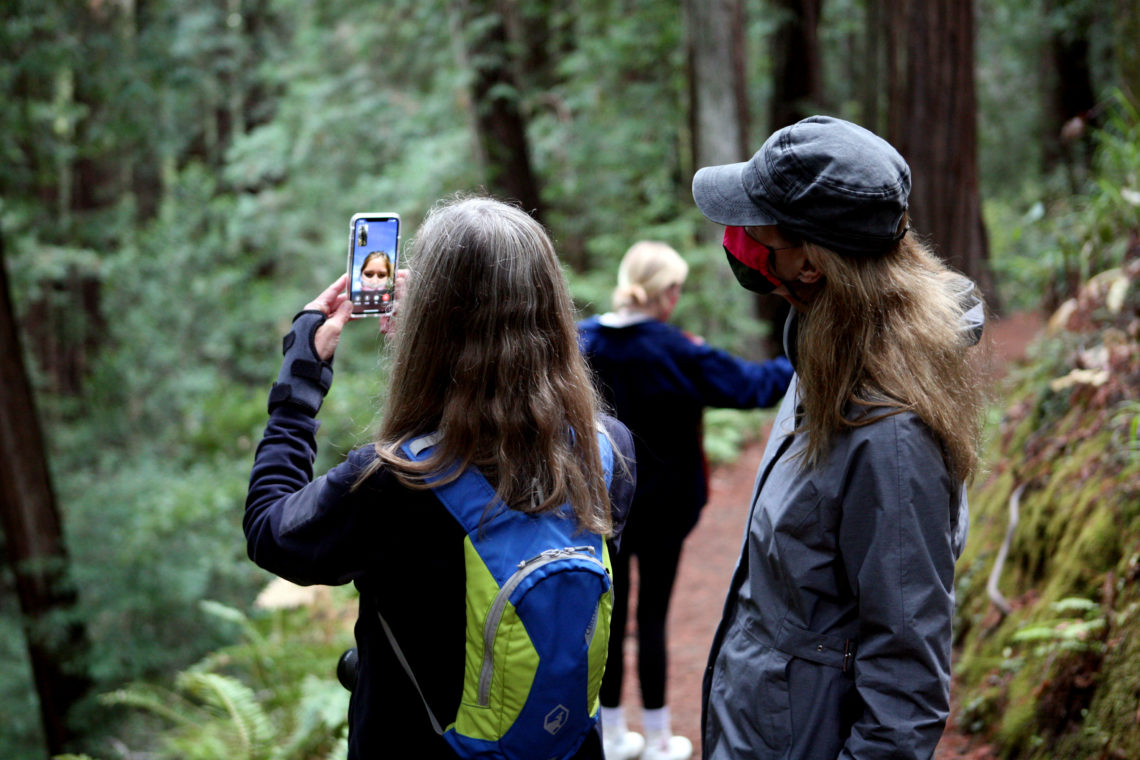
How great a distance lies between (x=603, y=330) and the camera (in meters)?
3.89

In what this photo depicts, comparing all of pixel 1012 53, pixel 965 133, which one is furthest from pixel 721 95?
pixel 1012 53

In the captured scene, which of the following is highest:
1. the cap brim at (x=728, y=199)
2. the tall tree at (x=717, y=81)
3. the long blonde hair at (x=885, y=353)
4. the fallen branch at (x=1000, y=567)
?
the tall tree at (x=717, y=81)

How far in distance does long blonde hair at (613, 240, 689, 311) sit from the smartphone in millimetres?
1715

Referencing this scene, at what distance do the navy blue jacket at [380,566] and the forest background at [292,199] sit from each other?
10.6ft

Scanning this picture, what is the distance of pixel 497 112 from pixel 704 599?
7.50 metres

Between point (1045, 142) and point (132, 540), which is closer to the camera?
point (132, 540)

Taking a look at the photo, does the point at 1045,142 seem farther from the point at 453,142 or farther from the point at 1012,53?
the point at 453,142

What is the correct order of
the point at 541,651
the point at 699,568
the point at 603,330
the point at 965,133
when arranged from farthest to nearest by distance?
the point at 699,568
the point at 965,133
the point at 603,330
the point at 541,651

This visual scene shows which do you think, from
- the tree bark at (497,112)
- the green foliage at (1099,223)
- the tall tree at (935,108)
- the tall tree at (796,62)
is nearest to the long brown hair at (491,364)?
the green foliage at (1099,223)

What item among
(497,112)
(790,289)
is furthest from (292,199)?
(790,289)

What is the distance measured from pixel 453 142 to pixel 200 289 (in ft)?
14.4

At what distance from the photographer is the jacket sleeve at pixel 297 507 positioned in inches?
68.2

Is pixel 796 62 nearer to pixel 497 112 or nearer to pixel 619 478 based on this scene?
pixel 497 112

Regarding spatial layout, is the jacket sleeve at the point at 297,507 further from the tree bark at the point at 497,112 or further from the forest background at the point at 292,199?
the tree bark at the point at 497,112
